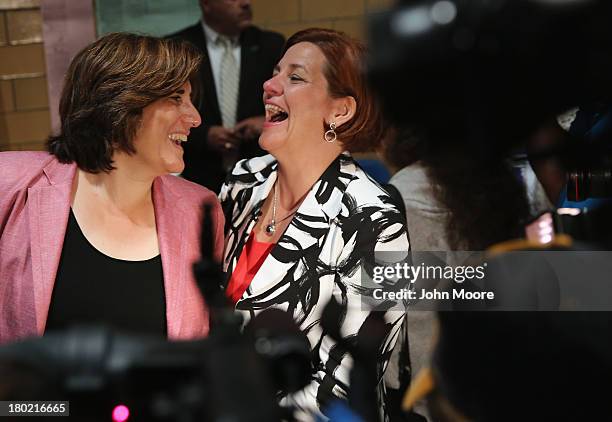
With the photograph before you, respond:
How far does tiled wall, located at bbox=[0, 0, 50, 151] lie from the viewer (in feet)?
4.88

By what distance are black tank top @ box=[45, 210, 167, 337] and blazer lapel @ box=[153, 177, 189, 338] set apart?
19 millimetres

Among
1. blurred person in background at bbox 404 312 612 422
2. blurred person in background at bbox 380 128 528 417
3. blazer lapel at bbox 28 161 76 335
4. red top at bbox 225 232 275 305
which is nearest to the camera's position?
blurred person in background at bbox 404 312 612 422

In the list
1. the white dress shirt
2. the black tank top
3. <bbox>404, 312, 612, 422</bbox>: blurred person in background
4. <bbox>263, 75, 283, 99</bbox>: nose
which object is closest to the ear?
<bbox>263, 75, 283, 99</bbox>: nose

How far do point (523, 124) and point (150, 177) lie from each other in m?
0.86

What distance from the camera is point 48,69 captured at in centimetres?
148

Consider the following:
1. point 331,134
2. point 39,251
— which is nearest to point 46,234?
point 39,251

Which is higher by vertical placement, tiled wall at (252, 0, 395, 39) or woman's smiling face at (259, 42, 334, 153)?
tiled wall at (252, 0, 395, 39)

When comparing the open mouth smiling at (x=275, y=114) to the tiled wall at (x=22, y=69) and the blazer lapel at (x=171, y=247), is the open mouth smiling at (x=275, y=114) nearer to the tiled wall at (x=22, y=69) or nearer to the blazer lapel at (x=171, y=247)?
the blazer lapel at (x=171, y=247)

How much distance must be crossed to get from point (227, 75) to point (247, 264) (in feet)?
1.17

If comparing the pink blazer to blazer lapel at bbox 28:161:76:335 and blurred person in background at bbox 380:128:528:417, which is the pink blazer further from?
blurred person in background at bbox 380:128:528:417

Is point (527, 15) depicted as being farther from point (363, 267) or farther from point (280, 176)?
point (280, 176)

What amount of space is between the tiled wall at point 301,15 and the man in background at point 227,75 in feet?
0.06

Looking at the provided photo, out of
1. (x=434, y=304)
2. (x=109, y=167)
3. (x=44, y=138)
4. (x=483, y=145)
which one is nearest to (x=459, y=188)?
(x=434, y=304)

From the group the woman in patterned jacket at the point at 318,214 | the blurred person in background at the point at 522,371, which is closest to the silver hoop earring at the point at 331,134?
the woman in patterned jacket at the point at 318,214
